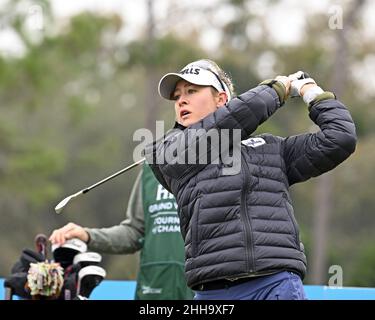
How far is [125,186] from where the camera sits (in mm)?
34125

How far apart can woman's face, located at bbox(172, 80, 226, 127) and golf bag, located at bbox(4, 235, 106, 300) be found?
54.3 inches

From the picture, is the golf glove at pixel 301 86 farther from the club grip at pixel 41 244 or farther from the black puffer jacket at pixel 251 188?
the club grip at pixel 41 244

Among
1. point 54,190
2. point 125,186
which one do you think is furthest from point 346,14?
point 125,186

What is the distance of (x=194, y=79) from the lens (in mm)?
4004

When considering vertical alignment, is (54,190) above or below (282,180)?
above

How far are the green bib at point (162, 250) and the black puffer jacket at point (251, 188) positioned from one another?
1.69m

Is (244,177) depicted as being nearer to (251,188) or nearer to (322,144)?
(251,188)

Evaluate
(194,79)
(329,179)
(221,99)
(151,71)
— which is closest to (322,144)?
(221,99)

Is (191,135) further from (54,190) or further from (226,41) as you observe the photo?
(226,41)

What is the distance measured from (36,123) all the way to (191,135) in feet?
106

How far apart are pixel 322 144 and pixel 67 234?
184 cm

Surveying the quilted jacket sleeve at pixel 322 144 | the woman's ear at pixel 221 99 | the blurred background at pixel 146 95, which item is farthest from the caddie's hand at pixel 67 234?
the blurred background at pixel 146 95

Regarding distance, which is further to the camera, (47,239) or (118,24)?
(118,24)

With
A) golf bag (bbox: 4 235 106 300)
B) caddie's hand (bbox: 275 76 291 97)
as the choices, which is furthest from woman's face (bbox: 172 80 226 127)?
golf bag (bbox: 4 235 106 300)
